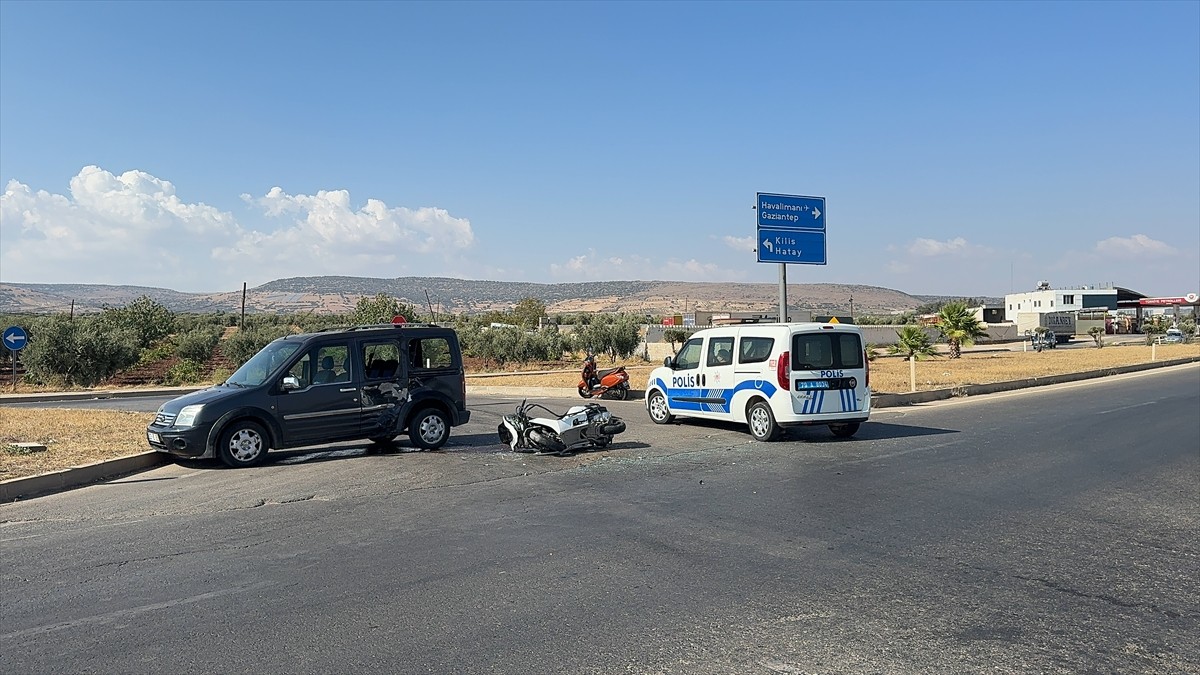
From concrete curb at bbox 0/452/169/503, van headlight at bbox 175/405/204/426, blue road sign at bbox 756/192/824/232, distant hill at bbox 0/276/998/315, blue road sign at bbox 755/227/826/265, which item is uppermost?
distant hill at bbox 0/276/998/315

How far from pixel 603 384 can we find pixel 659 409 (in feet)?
19.7

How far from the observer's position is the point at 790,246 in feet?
78.0

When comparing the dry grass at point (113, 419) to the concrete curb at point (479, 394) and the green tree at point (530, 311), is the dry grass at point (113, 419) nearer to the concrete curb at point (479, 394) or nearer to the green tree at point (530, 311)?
the concrete curb at point (479, 394)

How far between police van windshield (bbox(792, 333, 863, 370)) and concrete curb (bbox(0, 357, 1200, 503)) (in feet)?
20.6

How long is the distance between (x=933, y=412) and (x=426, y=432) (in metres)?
11.2

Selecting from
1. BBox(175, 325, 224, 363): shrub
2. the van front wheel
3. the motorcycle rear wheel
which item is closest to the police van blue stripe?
the motorcycle rear wheel

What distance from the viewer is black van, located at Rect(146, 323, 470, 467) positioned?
38.3ft

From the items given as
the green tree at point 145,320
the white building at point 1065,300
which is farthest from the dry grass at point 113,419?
the white building at point 1065,300

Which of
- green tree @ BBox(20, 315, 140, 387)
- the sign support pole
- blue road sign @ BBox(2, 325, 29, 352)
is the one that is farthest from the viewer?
green tree @ BBox(20, 315, 140, 387)

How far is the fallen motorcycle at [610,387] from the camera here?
22.3 m

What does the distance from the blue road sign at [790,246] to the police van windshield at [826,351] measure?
948cm

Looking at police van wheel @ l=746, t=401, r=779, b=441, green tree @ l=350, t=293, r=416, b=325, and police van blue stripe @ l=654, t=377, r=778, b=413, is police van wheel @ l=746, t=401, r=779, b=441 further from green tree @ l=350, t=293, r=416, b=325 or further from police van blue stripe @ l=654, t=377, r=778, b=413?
green tree @ l=350, t=293, r=416, b=325

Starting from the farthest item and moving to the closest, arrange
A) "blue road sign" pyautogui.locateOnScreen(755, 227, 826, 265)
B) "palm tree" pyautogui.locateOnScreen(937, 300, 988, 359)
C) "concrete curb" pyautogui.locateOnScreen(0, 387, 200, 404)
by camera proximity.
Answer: "palm tree" pyautogui.locateOnScreen(937, 300, 988, 359), "concrete curb" pyautogui.locateOnScreen(0, 387, 200, 404), "blue road sign" pyautogui.locateOnScreen(755, 227, 826, 265)

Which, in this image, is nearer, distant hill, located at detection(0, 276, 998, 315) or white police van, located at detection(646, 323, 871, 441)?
white police van, located at detection(646, 323, 871, 441)
